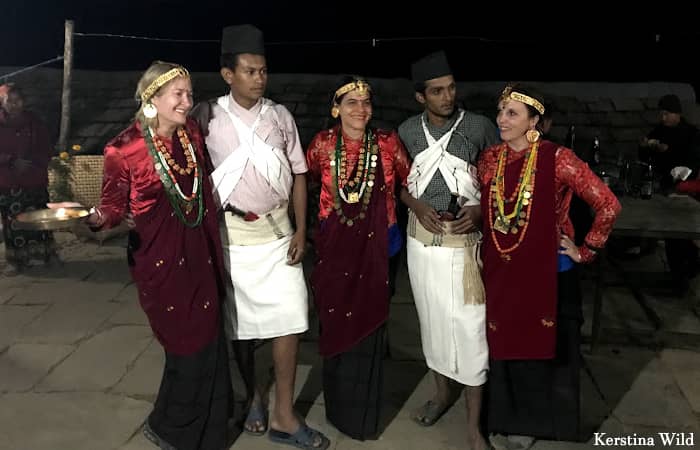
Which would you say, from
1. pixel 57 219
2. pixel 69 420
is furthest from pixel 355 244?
pixel 69 420

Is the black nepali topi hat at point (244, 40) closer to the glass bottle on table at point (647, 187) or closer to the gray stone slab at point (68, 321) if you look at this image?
the gray stone slab at point (68, 321)

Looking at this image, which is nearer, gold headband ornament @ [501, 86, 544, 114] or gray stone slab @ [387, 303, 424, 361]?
gold headband ornament @ [501, 86, 544, 114]

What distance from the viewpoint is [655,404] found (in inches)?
149

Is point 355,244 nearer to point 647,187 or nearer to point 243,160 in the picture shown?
point 243,160

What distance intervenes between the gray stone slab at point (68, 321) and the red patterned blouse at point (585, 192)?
3.49m

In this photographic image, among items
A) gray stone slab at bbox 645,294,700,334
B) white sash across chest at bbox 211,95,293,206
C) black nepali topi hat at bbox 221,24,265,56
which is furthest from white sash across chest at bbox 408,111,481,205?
gray stone slab at bbox 645,294,700,334

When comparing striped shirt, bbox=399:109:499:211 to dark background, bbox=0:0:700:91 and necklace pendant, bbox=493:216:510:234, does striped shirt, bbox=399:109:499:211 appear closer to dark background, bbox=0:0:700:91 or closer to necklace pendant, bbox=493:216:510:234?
necklace pendant, bbox=493:216:510:234

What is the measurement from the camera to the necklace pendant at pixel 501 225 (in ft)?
9.58

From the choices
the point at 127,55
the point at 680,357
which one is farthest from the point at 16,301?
the point at 127,55

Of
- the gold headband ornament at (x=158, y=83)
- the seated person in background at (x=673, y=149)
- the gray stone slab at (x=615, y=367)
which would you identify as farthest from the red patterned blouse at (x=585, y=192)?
the seated person in background at (x=673, y=149)

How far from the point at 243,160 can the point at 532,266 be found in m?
1.43

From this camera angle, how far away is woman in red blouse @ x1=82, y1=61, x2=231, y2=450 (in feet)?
9.48

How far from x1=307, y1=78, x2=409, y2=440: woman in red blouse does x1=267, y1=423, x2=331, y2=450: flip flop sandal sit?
17 cm

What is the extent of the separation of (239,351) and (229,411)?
0.32 m
